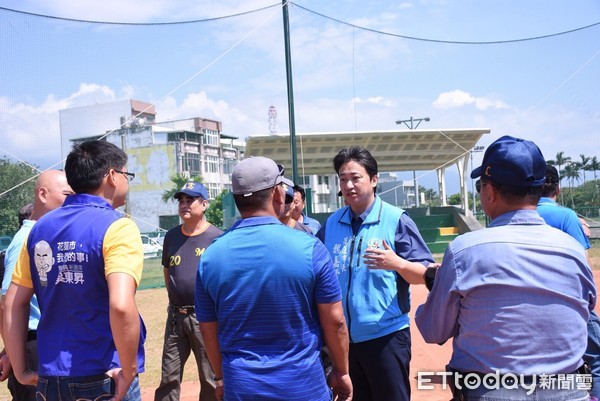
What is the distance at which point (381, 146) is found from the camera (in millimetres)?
17484

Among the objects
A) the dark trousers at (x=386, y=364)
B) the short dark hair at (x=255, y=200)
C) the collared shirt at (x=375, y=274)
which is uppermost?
the short dark hair at (x=255, y=200)

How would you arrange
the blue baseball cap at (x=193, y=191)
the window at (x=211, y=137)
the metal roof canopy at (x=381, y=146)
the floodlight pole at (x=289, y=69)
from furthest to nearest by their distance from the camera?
the window at (x=211, y=137)
the metal roof canopy at (x=381, y=146)
the floodlight pole at (x=289, y=69)
the blue baseball cap at (x=193, y=191)

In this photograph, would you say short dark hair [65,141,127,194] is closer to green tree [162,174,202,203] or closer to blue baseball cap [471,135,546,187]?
blue baseball cap [471,135,546,187]

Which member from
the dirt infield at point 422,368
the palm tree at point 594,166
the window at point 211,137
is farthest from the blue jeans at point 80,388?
the window at point 211,137

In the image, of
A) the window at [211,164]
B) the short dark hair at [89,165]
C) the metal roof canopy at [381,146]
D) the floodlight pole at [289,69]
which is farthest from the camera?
the window at [211,164]

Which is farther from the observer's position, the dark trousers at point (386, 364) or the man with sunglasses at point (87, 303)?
the dark trousers at point (386, 364)

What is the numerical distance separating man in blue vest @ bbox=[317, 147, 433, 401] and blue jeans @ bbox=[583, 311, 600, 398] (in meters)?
1.00

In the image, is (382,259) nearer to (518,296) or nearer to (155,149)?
(518,296)

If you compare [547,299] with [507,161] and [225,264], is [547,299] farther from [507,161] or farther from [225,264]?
[225,264]

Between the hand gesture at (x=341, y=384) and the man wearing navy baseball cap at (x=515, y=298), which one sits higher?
the man wearing navy baseball cap at (x=515, y=298)

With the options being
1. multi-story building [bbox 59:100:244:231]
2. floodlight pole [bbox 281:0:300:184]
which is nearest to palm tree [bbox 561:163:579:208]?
multi-story building [bbox 59:100:244:231]

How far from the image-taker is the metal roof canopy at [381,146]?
15555 mm

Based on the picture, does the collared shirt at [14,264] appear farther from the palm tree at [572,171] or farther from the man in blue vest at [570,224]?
the palm tree at [572,171]

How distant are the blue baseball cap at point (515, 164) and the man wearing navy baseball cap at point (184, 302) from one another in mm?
3167
